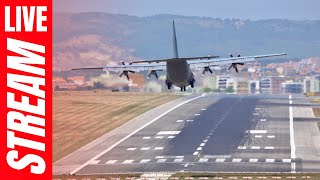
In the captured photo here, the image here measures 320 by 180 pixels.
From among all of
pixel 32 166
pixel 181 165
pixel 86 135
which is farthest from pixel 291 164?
pixel 32 166

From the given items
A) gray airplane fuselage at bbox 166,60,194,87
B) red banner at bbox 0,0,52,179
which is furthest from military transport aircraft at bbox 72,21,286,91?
red banner at bbox 0,0,52,179

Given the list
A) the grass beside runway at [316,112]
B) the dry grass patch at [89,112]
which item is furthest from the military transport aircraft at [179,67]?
the grass beside runway at [316,112]

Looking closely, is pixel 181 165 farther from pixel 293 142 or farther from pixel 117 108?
pixel 117 108

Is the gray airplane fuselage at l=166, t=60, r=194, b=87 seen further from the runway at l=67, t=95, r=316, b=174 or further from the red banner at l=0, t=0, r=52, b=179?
the red banner at l=0, t=0, r=52, b=179

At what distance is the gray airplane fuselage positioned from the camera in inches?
3925

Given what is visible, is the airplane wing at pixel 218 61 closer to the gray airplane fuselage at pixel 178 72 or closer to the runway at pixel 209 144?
the gray airplane fuselage at pixel 178 72

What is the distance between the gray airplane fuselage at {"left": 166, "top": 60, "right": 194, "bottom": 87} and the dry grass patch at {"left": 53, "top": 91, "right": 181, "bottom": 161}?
70.3ft

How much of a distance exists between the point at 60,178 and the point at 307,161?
33527mm

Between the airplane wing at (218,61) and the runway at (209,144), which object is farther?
the airplane wing at (218,61)

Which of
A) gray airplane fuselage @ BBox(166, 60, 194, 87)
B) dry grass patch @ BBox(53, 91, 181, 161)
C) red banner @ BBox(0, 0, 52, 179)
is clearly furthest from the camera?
dry grass patch @ BBox(53, 91, 181, 161)

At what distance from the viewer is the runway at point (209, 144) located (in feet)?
344

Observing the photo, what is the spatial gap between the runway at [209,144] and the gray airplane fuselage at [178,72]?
431 inches

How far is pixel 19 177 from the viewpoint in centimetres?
6475

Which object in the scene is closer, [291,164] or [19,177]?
[19,177]
